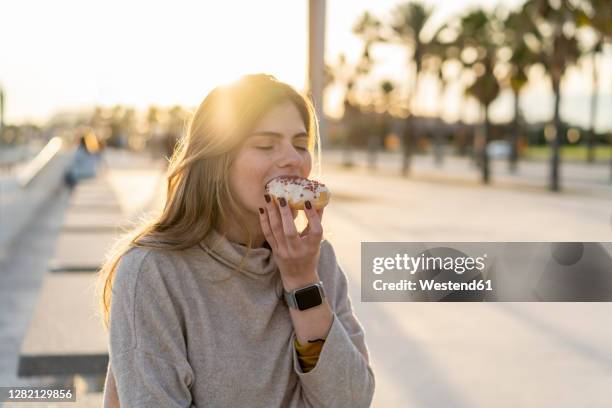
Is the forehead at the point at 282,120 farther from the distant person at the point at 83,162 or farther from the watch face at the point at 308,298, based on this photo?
the distant person at the point at 83,162

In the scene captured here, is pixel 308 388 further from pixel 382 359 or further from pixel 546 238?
pixel 546 238

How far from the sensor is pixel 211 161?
206 cm

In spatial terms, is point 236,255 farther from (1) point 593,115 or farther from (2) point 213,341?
(1) point 593,115

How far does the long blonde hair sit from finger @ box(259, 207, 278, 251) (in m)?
0.10

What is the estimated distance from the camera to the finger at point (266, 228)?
197 cm

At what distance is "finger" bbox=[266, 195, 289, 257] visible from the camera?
6.40 ft

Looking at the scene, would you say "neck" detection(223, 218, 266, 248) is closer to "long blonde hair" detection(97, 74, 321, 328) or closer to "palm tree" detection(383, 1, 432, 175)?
"long blonde hair" detection(97, 74, 321, 328)

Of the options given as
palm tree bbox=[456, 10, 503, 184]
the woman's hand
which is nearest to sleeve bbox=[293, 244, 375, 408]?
the woman's hand

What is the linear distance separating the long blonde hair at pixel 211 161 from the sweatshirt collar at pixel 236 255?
A: 2cm

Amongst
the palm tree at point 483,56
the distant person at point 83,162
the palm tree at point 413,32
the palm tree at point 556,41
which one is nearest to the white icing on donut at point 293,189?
the distant person at point 83,162

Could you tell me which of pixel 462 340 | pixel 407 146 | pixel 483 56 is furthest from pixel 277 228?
pixel 407 146

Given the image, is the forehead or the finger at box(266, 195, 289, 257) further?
the forehead

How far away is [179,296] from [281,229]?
0.91 ft

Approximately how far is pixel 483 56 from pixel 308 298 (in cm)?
3395
